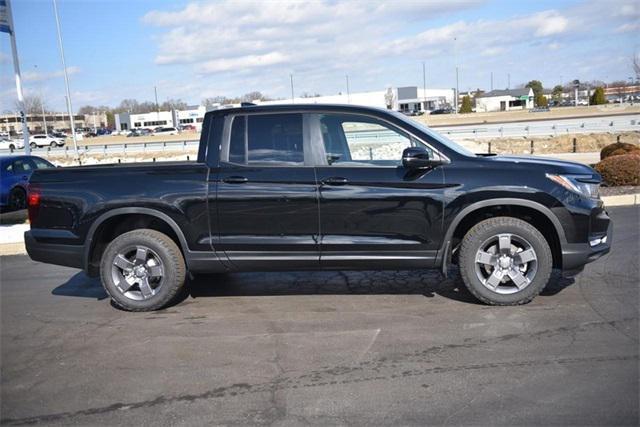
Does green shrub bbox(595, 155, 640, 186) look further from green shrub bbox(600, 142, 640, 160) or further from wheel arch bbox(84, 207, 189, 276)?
wheel arch bbox(84, 207, 189, 276)

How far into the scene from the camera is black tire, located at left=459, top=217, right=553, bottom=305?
A: 533 centimetres

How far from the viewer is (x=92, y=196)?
567 centimetres

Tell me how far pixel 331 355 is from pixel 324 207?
1494mm

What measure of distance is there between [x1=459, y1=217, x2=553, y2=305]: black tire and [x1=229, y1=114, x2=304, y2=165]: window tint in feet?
5.96

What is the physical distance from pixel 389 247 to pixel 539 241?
54.2 inches

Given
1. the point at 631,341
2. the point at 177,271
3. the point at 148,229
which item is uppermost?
the point at 148,229

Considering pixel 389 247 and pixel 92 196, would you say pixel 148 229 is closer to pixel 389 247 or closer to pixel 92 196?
pixel 92 196

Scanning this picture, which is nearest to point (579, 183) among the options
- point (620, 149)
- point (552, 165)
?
point (552, 165)

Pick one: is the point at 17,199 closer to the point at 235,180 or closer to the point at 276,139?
the point at 235,180

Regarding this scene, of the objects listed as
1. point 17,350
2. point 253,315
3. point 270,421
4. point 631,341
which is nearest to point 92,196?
point 17,350

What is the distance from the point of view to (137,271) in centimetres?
575

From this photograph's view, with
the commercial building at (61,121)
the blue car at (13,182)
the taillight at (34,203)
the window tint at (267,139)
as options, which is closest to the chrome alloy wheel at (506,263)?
the window tint at (267,139)

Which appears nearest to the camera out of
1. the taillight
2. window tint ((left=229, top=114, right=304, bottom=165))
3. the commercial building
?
window tint ((left=229, top=114, right=304, bottom=165))

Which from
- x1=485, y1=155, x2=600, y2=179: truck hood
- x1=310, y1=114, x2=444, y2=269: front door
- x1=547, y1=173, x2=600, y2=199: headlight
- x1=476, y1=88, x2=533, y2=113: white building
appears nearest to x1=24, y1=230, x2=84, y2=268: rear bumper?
x1=310, y1=114, x2=444, y2=269: front door
